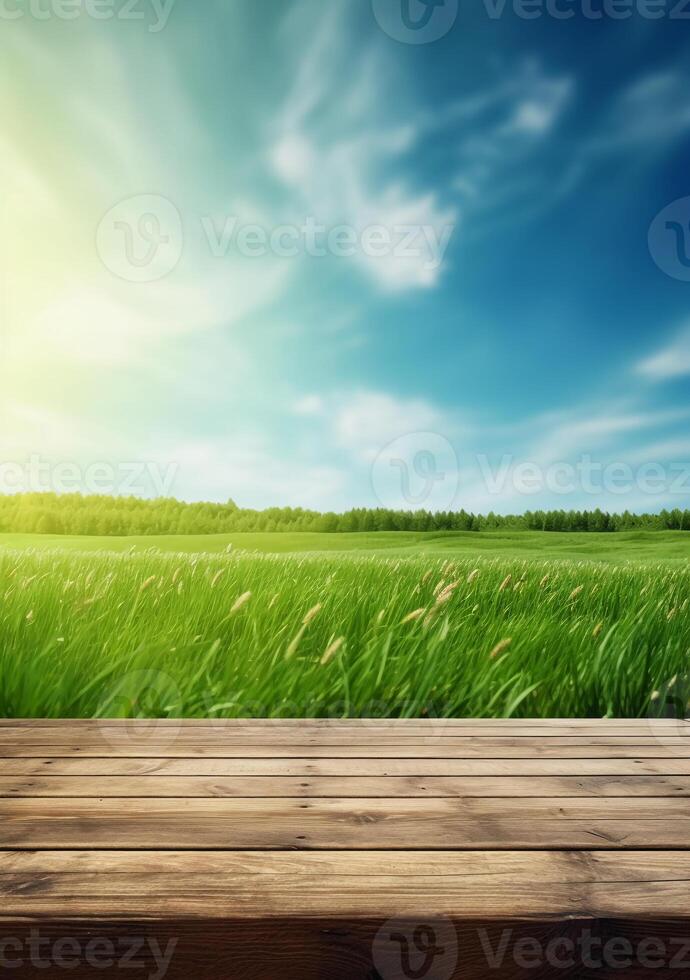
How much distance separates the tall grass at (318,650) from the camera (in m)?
2.44

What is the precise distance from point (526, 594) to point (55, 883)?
335 cm

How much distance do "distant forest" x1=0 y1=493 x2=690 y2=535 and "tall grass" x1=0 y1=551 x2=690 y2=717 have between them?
5.89 metres

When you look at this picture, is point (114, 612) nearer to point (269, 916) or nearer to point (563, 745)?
point (563, 745)

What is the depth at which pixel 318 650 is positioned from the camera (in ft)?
9.51

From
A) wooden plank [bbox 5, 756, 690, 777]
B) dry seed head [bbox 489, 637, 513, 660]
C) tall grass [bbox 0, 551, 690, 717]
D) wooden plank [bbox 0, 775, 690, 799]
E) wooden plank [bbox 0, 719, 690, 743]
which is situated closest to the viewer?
Result: wooden plank [bbox 0, 775, 690, 799]

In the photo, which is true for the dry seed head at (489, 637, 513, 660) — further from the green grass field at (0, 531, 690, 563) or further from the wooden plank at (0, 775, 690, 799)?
the green grass field at (0, 531, 690, 563)

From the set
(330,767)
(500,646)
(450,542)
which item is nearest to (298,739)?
(330,767)

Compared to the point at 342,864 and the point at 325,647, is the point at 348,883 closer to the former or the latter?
the point at 342,864

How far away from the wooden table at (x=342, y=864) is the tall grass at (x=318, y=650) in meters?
0.76

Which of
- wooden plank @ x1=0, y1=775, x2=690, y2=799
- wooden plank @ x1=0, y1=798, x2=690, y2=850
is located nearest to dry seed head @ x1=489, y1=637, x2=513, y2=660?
wooden plank @ x1=0, y1=775, x2=690, y2=799

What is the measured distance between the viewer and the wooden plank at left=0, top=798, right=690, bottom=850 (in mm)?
1051

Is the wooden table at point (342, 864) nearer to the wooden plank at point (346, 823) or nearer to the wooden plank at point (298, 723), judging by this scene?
the wooden plank at point (346, 823)

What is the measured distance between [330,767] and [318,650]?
1494mm

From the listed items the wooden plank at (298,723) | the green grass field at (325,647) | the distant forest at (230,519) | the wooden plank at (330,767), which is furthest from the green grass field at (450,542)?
the wooden plank at (330,767)
